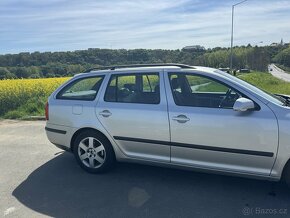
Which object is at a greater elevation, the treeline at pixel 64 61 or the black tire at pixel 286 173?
the treeline at pixel 64 61

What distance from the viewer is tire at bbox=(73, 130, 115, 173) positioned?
461 cm

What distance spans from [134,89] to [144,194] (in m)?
1.46

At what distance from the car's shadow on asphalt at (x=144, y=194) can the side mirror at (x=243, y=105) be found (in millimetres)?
1120

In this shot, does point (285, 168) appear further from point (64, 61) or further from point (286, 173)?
point (64, 61)

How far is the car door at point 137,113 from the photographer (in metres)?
4.17

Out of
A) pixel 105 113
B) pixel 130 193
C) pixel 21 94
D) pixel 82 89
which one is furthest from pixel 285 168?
pixel 21 94

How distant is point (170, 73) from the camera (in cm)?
428

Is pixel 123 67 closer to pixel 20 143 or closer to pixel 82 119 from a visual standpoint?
pixel 82 119

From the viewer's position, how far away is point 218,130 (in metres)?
3.81

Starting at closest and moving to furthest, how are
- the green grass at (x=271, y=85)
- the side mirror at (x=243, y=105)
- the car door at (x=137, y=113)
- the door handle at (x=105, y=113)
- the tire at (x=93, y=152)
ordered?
the side mirror at (x=243, y=105) → the car door at (x=137, y=113) → the door handle at (x=105, y=113) → the tire at (x=93, y=152) → the green grass at (x=271, y=85)

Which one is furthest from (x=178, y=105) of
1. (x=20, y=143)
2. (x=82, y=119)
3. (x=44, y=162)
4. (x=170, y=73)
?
(x=20, y=143)

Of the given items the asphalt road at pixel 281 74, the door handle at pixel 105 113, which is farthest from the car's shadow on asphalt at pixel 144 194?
the asphalt road at pixel 281 74

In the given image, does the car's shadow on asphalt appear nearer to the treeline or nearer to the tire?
the tire

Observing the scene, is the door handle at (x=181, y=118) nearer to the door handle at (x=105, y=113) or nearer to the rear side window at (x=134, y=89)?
the rear side window at (x=134, y=89)
